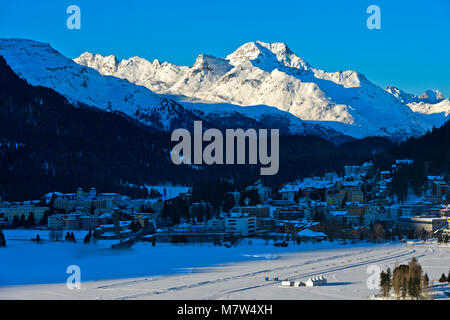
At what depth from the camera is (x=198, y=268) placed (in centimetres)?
5972

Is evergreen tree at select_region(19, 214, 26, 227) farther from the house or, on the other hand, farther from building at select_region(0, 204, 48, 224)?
the house

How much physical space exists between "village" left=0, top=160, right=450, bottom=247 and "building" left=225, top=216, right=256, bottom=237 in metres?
0.12

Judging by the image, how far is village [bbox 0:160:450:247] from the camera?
292ft

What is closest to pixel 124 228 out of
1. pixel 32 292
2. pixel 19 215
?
pixel 19 215

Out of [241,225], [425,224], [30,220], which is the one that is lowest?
[241,225]

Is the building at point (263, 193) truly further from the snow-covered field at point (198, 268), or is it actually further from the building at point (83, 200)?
the snow-covered field at point (198, 268)

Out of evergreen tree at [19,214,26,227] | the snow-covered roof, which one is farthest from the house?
evergreen tree at [19,214,26,227]

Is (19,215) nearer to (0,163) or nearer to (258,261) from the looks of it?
(0,163)

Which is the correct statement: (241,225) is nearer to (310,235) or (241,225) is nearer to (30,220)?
(310,235)

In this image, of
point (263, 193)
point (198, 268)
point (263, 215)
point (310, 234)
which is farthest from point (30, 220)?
point (198, 268)

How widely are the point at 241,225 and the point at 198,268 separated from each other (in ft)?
115

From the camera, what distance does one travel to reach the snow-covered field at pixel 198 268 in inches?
1832

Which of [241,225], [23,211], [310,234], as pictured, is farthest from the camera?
[23,211]

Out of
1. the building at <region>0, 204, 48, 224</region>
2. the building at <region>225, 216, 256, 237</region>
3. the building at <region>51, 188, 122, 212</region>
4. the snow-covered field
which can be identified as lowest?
the snow-covered field
